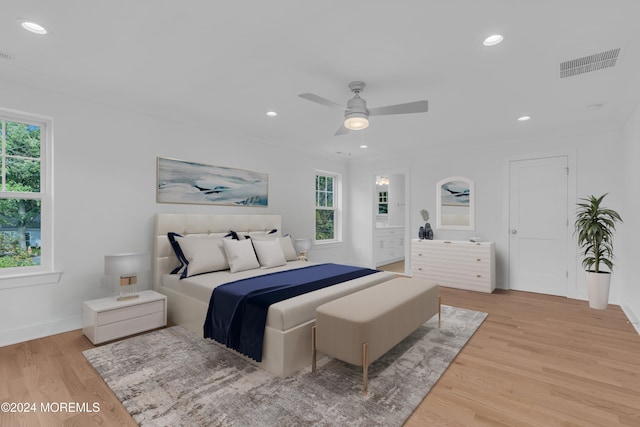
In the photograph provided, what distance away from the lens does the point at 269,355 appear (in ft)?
7.89

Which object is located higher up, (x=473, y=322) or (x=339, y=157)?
(x=339, y=157)

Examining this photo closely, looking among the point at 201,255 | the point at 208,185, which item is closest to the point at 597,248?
the point at 201,255

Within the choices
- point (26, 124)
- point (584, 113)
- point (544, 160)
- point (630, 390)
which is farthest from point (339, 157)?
point (630, 390)

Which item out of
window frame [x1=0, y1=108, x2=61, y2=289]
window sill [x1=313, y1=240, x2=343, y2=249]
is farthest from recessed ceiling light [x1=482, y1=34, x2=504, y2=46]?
window sill [x1=313, y1=240, x2=343, y2=249]

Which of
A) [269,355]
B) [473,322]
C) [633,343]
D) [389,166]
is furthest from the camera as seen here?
[389,166]

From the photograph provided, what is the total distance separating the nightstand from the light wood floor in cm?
18

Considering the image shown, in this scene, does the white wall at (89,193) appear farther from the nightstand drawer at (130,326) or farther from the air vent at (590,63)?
the air vent at (590,63)

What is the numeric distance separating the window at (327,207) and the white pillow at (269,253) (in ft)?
7.59

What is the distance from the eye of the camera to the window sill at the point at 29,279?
291cm

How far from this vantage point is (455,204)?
5.68m

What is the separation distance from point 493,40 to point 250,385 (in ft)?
10.1

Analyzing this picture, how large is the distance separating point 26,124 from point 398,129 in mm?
4468

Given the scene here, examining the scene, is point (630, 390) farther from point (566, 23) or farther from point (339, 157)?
point (339, 157)

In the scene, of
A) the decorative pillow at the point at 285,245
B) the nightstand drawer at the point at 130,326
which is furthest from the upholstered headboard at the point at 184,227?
the nightstand drawer at the point at 130,326
